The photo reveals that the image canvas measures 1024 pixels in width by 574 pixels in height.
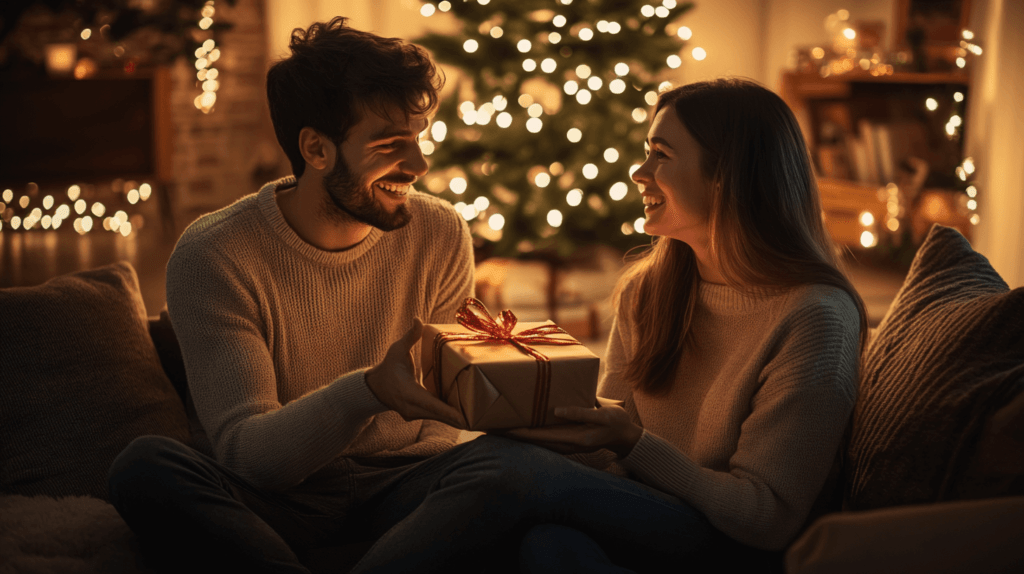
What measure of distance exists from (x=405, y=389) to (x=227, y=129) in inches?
198

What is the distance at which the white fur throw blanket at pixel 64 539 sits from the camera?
1219 millimetres

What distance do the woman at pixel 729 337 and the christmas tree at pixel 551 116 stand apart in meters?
1.70

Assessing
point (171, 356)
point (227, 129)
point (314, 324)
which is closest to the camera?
point (314, 324)

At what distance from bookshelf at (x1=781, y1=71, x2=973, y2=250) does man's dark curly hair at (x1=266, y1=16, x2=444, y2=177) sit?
9.36 ft

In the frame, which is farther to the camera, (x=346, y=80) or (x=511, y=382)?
(x=346, y=80)

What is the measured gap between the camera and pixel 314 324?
152 cm

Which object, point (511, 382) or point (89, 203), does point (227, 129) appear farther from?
point (511, 382)

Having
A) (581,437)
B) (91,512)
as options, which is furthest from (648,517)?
(91,512)

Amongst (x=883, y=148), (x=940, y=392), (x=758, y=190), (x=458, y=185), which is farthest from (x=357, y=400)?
(x=883, y=148)

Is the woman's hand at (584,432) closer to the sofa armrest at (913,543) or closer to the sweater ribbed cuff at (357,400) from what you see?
the sweater ribbed cuff at (357,400)

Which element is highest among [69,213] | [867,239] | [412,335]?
[412,335]

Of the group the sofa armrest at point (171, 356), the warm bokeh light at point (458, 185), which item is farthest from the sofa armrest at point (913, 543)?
the warm bokeh light at point (458, 185)

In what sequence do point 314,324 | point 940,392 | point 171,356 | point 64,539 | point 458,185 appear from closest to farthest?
point 940,392 → point 64,539 → point 314,324 → point 171,356 → point 458,185

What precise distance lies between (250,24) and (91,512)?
5.01m
